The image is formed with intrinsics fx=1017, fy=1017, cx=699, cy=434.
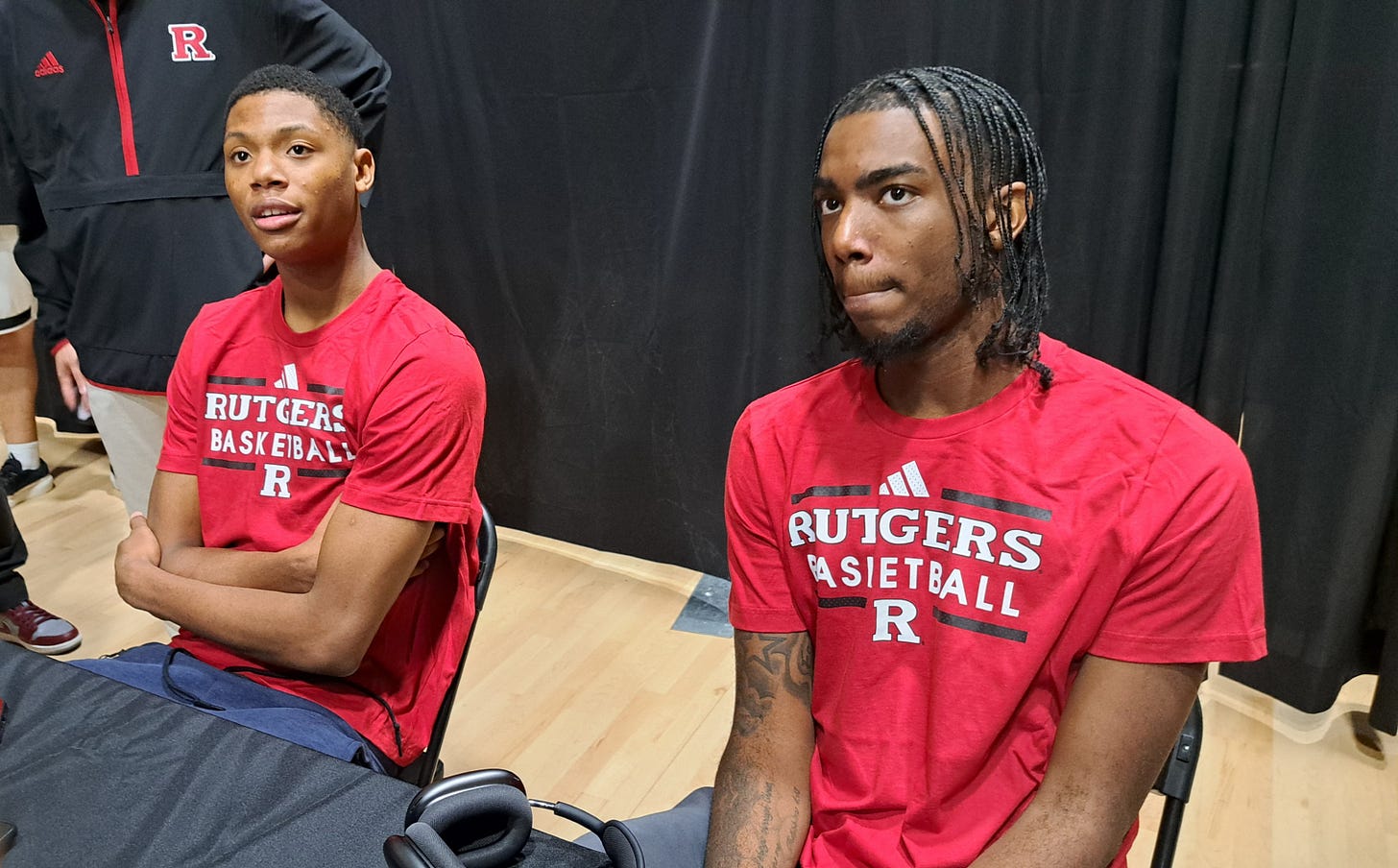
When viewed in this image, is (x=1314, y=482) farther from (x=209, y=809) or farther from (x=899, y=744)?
(x=209, y=809)

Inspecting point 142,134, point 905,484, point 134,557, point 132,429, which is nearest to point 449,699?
point 134,557

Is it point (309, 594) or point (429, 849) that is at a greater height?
point (429, 849)

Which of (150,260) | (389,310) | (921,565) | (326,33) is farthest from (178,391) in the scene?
(921,565)

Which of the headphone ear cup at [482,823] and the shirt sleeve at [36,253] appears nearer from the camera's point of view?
the headphone ear cup at [482,823]

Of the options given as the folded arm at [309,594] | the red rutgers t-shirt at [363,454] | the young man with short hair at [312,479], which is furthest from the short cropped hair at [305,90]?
the folded arm at [309,594]

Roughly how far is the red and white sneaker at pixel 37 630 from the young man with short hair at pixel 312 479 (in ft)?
4.32

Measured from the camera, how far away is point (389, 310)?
5.31 ft

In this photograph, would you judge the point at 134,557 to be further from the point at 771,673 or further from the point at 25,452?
the point at 25,452

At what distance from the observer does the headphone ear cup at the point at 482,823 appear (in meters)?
0.84

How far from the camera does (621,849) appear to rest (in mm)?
874

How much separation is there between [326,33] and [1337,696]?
8.75 feet

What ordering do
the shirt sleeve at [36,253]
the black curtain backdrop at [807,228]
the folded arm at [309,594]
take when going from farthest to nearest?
the shirt sleeve at [36,253], the black curtain backdrop at [807,228], the folded arm at [309,594]

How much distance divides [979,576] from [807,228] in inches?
63.7

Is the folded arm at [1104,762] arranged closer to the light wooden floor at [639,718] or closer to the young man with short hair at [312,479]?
the young man with short hair at [312,479]
